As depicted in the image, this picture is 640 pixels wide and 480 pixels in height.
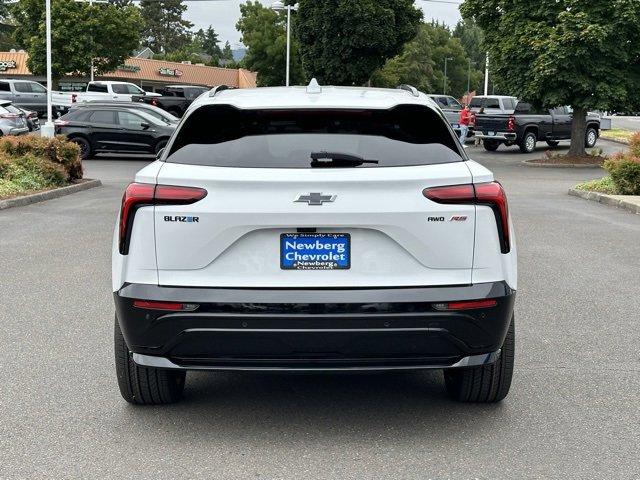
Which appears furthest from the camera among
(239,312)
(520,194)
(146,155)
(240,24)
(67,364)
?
(240,24)

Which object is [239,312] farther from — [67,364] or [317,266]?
[67,364]

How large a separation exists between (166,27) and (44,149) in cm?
12468

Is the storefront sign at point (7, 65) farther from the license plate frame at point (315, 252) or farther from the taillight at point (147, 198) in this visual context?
the license plate frame at point (315, 252)

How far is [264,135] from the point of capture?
4.75 metres

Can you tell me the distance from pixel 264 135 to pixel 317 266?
79 cm

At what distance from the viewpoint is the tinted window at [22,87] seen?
48566 millimetres

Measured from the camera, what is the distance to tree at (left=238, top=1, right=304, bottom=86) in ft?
242

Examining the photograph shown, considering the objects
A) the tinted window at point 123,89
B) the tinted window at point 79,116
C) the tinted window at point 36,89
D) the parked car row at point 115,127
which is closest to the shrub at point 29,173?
the parked car row at point 115,127

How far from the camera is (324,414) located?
5.11 meters

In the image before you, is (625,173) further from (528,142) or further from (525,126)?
(528,142)

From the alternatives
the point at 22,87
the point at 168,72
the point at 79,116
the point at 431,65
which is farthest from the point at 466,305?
the point at 431,65

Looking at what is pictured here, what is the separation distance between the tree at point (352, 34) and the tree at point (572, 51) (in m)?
24.0

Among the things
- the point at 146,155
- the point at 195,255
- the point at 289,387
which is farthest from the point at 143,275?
the point at 146,155

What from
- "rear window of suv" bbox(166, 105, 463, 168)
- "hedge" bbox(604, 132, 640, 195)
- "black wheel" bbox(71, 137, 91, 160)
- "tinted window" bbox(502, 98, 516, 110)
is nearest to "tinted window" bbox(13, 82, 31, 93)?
"black wheel" bbox(71, 137, 91, 160)
